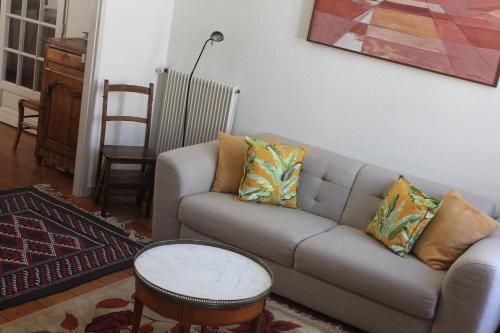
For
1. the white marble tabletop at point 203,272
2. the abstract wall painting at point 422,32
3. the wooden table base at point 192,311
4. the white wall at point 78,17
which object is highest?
the abstract wall painting at point 422,32

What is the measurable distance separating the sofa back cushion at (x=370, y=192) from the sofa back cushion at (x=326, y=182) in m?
0.05

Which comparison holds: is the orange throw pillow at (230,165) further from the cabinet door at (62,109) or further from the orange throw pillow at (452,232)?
the cabinet door at (62,109)

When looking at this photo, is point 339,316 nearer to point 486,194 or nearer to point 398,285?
point 398,285

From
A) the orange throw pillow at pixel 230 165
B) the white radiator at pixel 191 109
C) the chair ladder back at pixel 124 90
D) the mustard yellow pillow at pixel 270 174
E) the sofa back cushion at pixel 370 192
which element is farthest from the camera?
the white radiator at pixel 191 109

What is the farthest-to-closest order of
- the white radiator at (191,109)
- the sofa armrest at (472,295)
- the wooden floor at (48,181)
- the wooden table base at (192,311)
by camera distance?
the white radiator at (191,109) → the wooden floor at (48,181) → the sofa armrest at (472,295) → the wooden table base at (192,311)

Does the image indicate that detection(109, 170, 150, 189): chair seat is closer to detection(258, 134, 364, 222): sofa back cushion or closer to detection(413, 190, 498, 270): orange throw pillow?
detection(258, 134, 364, 222): sofa back cushion

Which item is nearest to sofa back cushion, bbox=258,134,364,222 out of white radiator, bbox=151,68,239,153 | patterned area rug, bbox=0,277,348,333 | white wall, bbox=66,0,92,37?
patterned area rug, bbox=0,277,348,333

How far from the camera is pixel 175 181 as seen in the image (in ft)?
11.2

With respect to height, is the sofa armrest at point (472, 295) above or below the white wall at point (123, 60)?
below

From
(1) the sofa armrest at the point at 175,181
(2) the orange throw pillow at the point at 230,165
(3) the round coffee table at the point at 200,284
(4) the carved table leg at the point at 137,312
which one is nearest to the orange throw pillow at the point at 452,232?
(3) the round coffee table at the point at 200,284

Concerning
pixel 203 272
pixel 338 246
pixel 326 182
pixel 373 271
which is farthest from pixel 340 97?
pixel 203 272

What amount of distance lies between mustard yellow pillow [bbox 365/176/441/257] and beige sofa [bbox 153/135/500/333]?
0.06 meters

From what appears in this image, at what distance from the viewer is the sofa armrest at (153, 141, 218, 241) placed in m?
3.41

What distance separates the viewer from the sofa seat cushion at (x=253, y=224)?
3.16m
